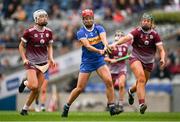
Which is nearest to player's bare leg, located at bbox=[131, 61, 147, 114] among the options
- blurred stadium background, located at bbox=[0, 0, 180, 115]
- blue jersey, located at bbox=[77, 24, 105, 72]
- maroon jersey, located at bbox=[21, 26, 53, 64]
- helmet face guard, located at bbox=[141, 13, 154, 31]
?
helmet face guard, located at bbox=[141, 13, 154, 31]

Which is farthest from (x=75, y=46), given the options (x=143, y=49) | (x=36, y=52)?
(x=143, y=49)

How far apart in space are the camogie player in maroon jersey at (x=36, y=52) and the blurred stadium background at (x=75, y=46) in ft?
33.0

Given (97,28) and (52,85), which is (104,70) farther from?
(52,85)

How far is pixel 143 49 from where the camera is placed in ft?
82.5

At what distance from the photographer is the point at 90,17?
2364 cm

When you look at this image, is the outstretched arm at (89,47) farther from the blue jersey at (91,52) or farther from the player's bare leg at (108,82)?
the player's bare leg at (108,82)

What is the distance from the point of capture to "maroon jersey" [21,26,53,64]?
25109mm

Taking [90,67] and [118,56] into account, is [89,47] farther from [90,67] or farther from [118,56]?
[118,56]

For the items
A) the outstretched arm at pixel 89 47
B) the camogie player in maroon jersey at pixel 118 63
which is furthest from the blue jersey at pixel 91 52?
the camogie player in maroon jersey at pixel 118 63

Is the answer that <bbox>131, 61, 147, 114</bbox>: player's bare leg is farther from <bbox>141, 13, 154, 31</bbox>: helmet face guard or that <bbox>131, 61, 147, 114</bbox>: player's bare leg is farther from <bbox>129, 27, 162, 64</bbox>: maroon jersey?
<bbox>141, 13, 154, 31</bbox>: helmet face guard

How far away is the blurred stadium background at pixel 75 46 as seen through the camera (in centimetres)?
3597

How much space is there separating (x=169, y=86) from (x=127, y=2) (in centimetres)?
818

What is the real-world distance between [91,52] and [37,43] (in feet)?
6.29

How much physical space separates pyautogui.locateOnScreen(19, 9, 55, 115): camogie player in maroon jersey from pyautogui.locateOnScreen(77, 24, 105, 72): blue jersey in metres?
1.16
